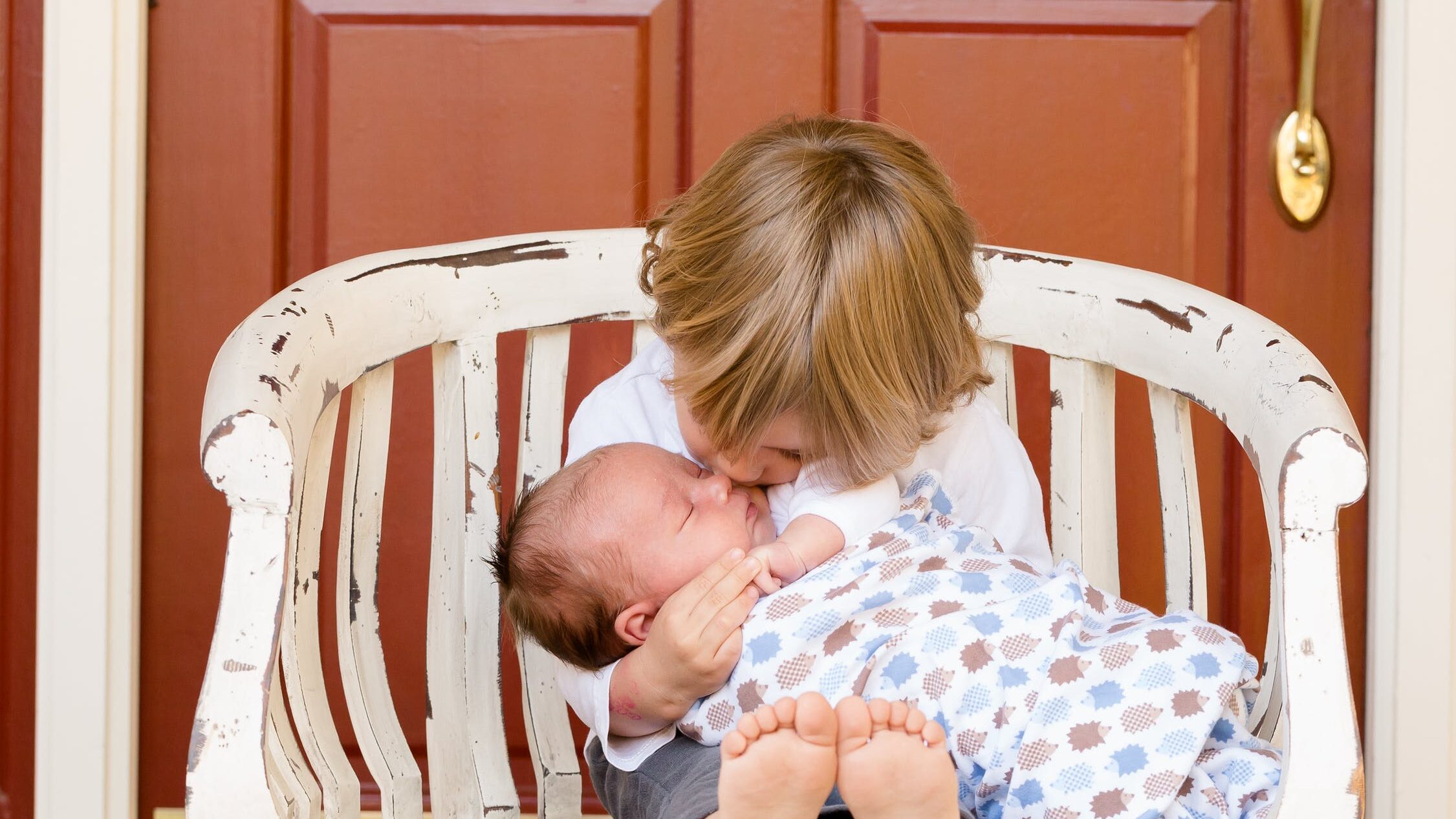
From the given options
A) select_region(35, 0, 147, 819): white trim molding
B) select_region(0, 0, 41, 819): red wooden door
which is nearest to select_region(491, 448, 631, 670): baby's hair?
select_region(35, 0, 147, 819): white trim molding

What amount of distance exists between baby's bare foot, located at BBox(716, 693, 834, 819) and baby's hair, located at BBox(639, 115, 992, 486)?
0.20 m

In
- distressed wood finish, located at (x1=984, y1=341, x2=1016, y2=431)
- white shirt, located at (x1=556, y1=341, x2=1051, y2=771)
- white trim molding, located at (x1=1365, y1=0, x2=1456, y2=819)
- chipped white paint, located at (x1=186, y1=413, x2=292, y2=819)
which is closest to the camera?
chipped white paint, located at (x1=186, y1=413, x2=292, y2=819)

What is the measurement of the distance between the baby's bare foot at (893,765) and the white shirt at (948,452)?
240mm

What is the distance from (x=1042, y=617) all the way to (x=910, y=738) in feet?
0.58

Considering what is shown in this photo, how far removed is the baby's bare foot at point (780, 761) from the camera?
2.08 ft

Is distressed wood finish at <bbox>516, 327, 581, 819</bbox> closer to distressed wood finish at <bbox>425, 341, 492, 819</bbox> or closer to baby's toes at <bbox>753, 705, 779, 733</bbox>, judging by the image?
distressed wood finish at <bbox>425, 341, 492, 819</bbox>

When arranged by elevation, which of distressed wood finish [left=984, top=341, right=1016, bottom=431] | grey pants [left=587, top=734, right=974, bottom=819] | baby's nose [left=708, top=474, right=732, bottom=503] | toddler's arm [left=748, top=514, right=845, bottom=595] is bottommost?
grey pants [left=587, top=734, right=974, bottom=819]

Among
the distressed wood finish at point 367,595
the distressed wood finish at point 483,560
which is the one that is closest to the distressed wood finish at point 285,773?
the distressed wood finish at point 367,595

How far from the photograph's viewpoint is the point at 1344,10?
132 centimetres

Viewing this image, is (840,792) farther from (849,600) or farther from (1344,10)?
(1344,10)

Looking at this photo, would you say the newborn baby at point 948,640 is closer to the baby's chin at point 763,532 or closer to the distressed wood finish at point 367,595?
the baby's chin at point 763,532

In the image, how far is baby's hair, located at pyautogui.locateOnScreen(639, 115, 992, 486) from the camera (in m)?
0.74

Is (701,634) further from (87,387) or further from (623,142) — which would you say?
(87,387)

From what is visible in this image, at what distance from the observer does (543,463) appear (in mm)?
1065
